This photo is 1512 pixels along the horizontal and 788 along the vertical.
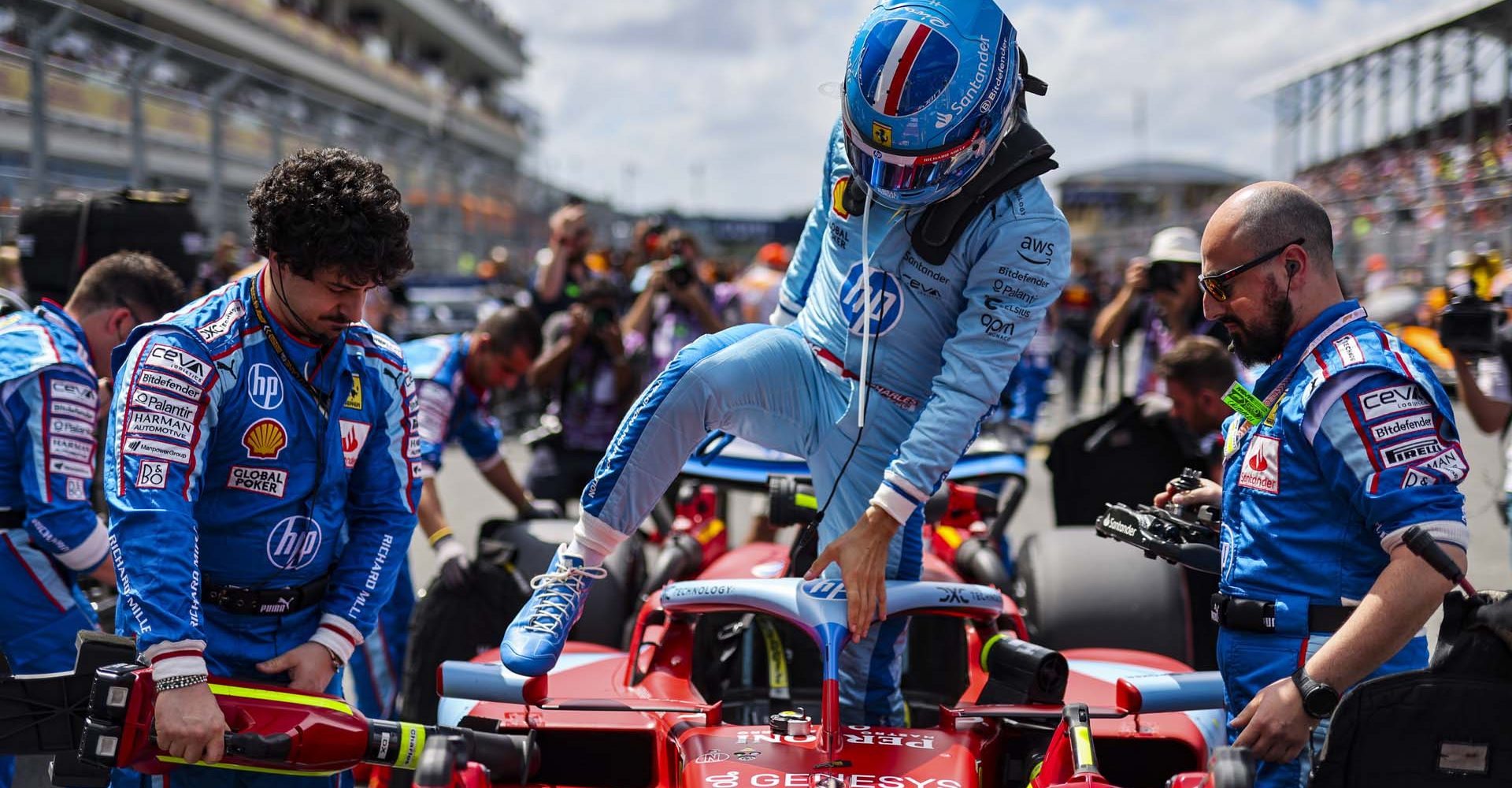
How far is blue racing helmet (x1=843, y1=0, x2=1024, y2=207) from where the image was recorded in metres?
2.70

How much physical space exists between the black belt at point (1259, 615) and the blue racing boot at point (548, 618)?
1356mm

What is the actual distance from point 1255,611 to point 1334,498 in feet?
0.85

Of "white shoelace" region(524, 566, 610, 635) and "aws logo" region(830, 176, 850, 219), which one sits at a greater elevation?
"aws logo" region(830, 176, 850, 219)

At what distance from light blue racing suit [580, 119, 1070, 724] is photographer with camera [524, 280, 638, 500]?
153 inches

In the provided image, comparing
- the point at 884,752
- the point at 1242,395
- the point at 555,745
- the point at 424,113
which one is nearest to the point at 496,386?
the point at 555,745

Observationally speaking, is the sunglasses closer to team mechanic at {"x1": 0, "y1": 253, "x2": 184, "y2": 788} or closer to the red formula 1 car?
the red formula 1 car

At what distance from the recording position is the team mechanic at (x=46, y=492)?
3.17 m

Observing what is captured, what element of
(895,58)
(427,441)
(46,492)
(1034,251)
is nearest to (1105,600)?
(1034,251)

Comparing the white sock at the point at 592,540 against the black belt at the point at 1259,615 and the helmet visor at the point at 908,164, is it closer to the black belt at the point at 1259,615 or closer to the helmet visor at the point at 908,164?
the helmet visor at the point at 908,164

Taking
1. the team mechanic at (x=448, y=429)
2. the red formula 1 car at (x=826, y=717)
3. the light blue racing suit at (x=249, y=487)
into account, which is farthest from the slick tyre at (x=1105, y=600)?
the light blue racing suit at (x=249, y=487)

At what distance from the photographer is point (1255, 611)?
243cm

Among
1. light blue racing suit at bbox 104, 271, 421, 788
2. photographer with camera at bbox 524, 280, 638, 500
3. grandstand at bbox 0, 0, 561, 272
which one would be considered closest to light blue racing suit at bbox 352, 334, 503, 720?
photographer with camera at bbox 524, 280, 638, 500

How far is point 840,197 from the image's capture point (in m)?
3.10

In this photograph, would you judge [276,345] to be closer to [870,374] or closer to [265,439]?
[265,439]
